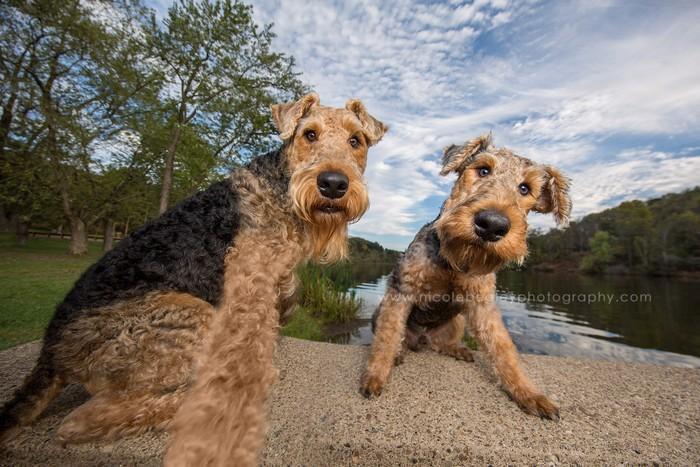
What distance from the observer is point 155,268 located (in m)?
1.71

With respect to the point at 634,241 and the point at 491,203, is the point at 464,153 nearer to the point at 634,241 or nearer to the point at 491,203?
the point at 491,203

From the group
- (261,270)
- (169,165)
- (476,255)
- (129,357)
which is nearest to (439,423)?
(476,255)

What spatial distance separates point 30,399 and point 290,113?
2502 millimetres

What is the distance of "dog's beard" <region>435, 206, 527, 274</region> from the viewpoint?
2064 millimetres

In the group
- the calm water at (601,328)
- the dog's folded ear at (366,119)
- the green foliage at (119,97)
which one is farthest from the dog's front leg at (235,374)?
the green foliage at (119,97)

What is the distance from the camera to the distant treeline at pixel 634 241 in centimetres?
3209

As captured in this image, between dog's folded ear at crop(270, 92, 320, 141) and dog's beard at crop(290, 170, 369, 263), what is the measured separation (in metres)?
0.58

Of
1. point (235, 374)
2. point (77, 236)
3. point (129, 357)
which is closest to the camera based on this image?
point (235, 374)

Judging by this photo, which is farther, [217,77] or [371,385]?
[217,77]

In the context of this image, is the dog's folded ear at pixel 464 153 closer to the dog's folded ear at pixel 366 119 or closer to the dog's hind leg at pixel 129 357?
the dog's folded ear at pixel 366 119

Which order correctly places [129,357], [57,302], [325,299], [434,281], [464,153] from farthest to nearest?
[325,299], [57,302], [464,153], [434,281], [129,357]

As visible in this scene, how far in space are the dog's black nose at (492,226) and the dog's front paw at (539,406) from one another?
1303 millimetres

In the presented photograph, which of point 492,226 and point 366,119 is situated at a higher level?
point 366,119

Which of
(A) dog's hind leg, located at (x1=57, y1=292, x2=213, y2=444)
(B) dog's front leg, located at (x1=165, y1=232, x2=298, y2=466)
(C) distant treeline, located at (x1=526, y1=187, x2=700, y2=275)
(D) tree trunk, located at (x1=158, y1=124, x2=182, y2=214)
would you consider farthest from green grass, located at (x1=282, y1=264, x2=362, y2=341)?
(C) distant treeline, located at (x1=526, y1=187, x2=700, y2=275)
